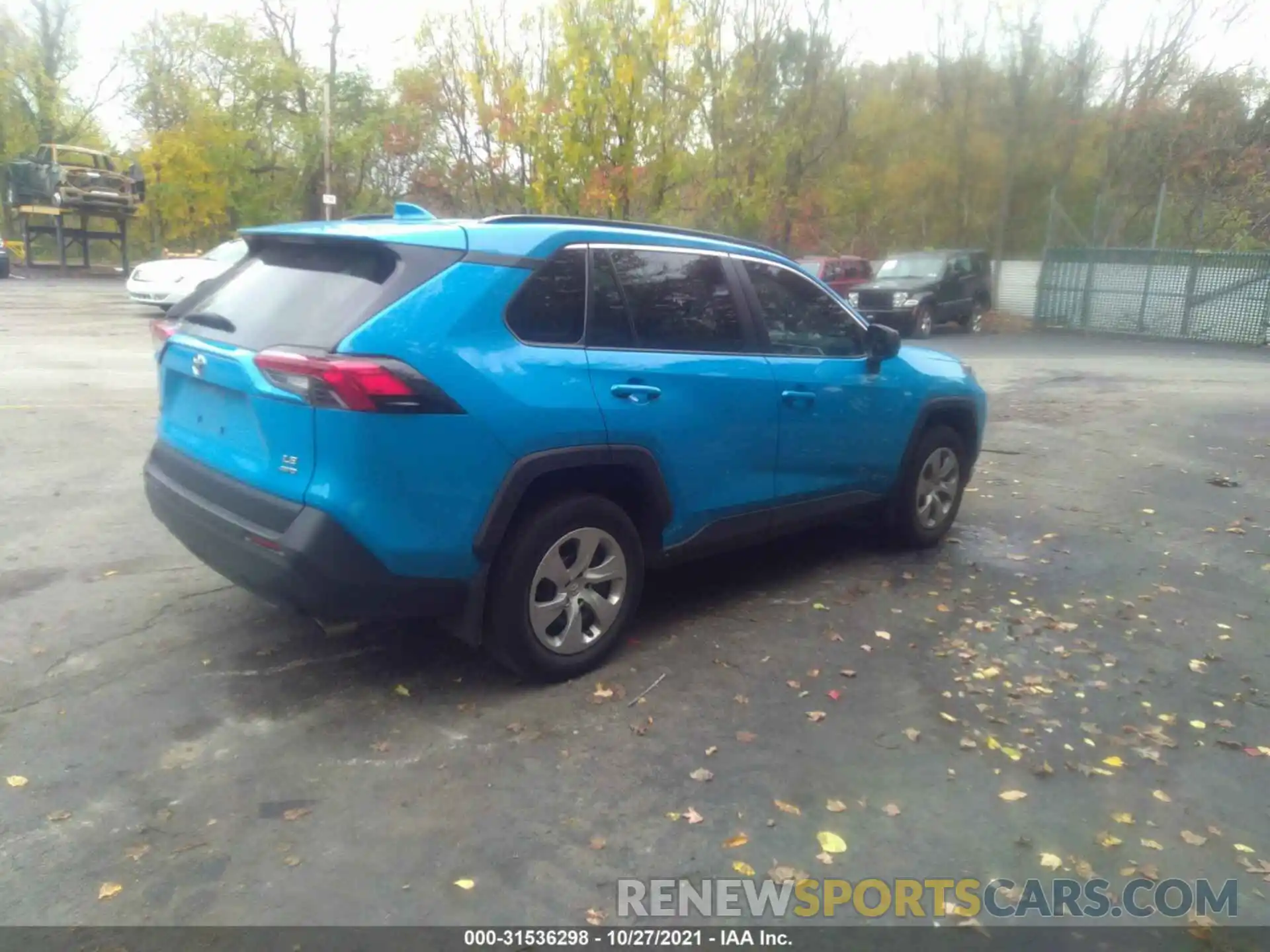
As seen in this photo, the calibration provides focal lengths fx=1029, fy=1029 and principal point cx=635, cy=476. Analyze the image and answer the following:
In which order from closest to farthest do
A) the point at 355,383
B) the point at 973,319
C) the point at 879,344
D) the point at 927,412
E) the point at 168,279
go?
the point at 355,383, the point at 879,344, the point at 927,412, the point at 168,279, the point at 973,319

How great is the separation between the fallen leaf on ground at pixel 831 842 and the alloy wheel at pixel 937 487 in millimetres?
3136

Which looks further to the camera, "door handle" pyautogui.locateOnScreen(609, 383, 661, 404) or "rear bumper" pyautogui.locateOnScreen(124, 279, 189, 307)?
"rear bumper" pyautogui.locateOnScreen(124, 279, 189, 307)

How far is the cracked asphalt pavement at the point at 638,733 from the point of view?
3025mm

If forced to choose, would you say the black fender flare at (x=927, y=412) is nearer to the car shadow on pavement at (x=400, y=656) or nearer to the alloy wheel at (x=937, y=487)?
the alloy wheel at (x=937, y=487)

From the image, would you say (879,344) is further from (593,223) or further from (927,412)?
(593,223)

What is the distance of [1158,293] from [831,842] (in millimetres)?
24810

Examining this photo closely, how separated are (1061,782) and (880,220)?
2977cm

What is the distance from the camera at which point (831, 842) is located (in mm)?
3199

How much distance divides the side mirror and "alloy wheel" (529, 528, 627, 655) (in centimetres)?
204

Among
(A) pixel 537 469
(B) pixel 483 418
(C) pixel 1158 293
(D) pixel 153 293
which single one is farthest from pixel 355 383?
(C) pixel 1158 293

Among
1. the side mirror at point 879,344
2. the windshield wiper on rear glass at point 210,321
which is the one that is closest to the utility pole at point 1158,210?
the side mirror at point 879,344

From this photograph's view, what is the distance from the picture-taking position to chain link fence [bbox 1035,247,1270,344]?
2284 cm

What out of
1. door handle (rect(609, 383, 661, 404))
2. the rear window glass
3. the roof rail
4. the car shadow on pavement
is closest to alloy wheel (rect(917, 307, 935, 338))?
the car shadow on pavement

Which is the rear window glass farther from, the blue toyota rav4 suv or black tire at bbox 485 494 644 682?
black tire at bbox 485 494 644 682
